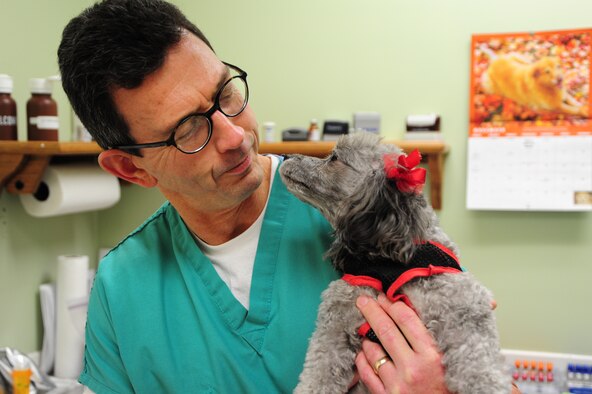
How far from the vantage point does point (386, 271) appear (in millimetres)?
902

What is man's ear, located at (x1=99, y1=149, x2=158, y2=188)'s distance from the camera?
1.05 meters

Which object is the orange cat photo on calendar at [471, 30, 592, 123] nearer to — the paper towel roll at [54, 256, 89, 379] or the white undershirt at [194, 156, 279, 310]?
the white undershirt at [194, 156, 279, 310]

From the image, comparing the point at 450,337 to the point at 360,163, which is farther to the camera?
the point at 360,163

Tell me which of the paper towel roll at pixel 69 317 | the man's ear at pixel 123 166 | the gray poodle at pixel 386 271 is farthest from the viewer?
the paper towel roll at pixel 69 317

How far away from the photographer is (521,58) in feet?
6.41

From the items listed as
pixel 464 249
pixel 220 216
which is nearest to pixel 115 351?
pixel 220 216

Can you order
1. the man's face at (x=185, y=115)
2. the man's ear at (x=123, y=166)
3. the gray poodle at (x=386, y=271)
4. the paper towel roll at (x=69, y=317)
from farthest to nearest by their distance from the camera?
1. the paper towel roll at (x=69, y=317)
2. the man's ear at (x=123, y=166)
3. the man's face at (x=185, y=115)
4. the gray poodle at (x=386, y=271)

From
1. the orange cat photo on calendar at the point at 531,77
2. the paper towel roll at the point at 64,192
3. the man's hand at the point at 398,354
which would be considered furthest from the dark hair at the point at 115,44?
the orange cat photo on calendar at the point at 531,77

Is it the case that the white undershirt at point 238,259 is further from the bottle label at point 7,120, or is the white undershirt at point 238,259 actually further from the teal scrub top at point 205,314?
the bottle label at point 7,120

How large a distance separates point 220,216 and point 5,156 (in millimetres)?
926

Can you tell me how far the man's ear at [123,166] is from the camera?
3.44ft

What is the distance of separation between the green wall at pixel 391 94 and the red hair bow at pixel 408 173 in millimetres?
1207

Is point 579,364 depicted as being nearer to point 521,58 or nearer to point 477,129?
point 477,129

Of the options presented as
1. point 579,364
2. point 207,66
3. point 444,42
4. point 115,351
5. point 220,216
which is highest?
point 444,42
